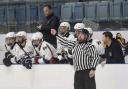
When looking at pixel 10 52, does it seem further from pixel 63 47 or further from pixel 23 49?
pixel 63 47

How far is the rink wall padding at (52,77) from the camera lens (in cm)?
562

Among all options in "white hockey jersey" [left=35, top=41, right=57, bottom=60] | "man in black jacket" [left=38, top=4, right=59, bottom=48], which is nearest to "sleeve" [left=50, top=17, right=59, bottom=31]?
"man in black jacket" [left=38, top=4, right=59, bottom=48]

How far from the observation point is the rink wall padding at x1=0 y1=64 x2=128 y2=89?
5621mm

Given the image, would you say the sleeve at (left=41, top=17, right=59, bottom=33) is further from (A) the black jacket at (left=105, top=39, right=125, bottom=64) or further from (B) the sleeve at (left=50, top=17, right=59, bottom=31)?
(A) the black jacket at (left=105, top=39, right=125, bottom=64)

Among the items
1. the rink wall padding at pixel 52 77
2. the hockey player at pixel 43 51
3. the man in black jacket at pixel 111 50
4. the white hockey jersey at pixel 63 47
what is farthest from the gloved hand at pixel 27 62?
the man in black jacket at pixel 111 50

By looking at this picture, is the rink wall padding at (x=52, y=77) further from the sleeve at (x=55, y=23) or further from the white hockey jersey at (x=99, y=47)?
the sleeve at (x=55, y=23)

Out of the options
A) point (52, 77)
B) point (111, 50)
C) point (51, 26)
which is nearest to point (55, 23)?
point (51, 26)

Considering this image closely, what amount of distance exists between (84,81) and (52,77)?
1002 millimetres

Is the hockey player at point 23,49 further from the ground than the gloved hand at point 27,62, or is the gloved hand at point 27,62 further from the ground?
the hockey player at point 23,49

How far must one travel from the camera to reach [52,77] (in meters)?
6.20

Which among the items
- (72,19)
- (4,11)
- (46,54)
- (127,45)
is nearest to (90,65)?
(46,54)

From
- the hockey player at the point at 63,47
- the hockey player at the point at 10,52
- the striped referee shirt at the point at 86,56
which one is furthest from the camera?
the hockey player at the point at 10,52

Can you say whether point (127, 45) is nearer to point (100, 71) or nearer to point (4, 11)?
point (100, 71)

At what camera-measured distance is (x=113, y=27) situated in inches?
346
